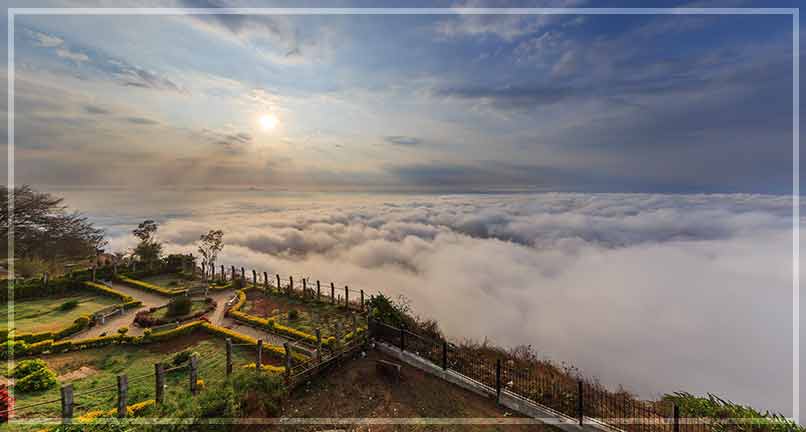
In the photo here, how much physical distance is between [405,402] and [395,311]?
7008mm

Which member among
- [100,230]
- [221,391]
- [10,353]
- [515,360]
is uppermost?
[100,230]

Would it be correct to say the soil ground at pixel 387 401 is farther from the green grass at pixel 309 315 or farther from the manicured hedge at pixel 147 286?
the manicured hedge at pixel 147 286

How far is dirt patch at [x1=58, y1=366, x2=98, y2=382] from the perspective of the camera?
16.2 meters

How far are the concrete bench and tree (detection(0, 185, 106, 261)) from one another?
1837 inches

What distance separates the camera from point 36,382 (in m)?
14.7

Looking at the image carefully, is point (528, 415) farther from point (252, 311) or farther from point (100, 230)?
point (100, 230)

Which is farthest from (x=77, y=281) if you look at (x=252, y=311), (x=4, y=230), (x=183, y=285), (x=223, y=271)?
(x=252, y=311)

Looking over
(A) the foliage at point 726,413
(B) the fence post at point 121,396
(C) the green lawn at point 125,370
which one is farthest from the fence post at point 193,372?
(A) the foliage at point 726,413

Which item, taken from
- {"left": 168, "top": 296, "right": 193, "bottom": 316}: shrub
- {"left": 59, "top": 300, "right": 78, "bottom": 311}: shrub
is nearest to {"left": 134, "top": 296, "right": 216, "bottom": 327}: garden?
{"left": 168, "top": 296, "right": 193, "bottom": 316}: shrub

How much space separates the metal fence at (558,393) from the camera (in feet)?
40.6

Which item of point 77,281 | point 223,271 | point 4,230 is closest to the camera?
point 77,281

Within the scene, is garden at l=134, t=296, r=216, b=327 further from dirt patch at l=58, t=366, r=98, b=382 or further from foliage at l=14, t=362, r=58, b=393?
foliage at l=14, t=362, r=58, b=393

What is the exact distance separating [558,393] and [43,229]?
6008 centimetres

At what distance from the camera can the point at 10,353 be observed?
18.4 meters
